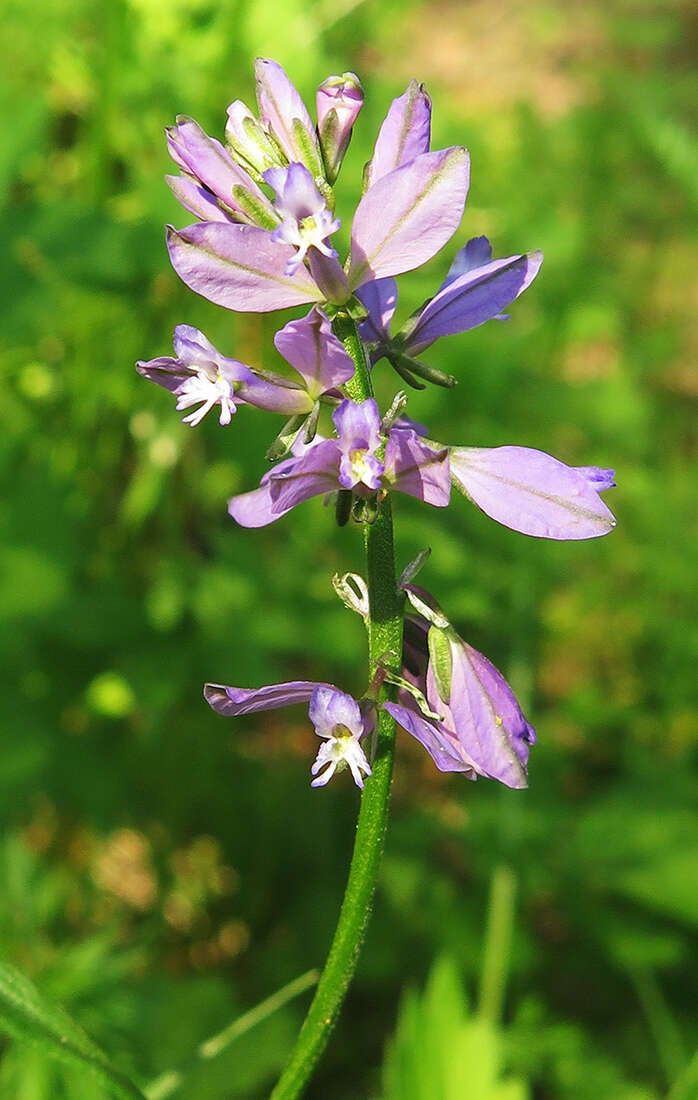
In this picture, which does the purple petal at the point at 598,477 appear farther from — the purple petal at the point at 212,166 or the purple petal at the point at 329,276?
the purple petal at the point at 212,166

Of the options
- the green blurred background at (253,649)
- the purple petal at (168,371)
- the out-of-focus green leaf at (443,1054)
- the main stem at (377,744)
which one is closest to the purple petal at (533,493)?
the main stem at (377,744)

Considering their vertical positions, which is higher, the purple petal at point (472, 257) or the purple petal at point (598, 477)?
the purple petal at point (472, 257)

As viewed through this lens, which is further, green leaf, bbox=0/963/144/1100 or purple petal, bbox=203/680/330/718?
green leaf, bbox=0/963/144/1100

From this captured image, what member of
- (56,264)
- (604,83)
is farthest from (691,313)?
(56,264)

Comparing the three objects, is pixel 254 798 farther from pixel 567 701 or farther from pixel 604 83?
pixel 604 83

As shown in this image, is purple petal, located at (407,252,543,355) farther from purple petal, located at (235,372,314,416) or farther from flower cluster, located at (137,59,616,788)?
purple petal, located at (235,372,314,416)

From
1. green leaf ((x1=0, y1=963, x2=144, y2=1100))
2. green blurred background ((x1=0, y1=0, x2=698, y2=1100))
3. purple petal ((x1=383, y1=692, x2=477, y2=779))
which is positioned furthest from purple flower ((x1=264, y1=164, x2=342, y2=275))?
green blurred background ((x1=0, y1=0, x2=698, y2=1100))

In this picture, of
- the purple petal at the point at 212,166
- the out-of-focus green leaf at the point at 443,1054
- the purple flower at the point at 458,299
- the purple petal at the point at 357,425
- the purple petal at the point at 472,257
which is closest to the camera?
the purple petal at the point at 357,425

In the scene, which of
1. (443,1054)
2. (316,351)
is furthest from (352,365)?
(443,1054)
